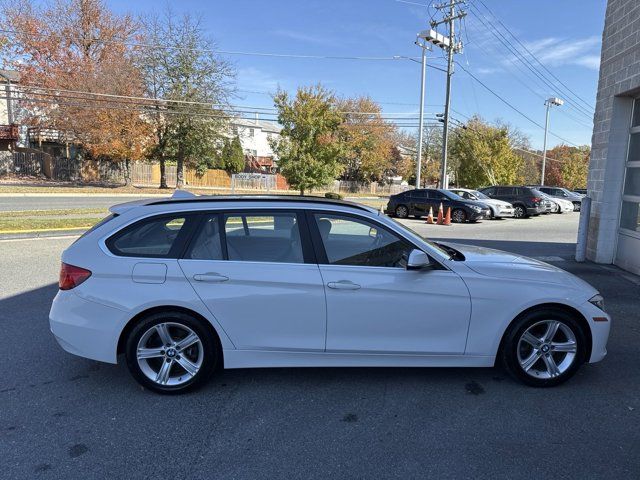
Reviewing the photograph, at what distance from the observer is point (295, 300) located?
364 centimetres

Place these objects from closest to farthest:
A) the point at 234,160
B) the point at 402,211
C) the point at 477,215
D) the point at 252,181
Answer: the point at 477,215 < the point at 402,211 < the point at 252,181 < the point at 234,160

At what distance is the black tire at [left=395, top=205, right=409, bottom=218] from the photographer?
73.1 feet

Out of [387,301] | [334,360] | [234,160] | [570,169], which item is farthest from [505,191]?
[570,169]

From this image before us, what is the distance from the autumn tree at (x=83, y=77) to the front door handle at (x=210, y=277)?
103 feet

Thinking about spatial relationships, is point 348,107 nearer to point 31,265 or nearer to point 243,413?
point 31,265

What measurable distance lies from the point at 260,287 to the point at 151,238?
988mm

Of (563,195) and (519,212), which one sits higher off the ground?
(563,195)

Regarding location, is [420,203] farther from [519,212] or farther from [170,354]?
[170,354]

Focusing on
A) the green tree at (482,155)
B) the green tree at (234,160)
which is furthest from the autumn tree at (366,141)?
the green tree at (234,160)

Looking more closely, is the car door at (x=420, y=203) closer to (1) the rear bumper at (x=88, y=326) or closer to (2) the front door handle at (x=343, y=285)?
(2) the front door handle at (x=343, y=285)

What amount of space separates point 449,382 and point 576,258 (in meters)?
7.65

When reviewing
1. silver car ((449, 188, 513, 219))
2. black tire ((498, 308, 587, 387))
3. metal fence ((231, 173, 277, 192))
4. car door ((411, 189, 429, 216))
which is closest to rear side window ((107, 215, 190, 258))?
black tire ((498, 308, 587, 387))

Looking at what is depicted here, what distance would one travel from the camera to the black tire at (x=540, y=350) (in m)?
3.81

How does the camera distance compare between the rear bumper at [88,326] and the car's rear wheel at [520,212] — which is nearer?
the rear bumper at [88,326]
